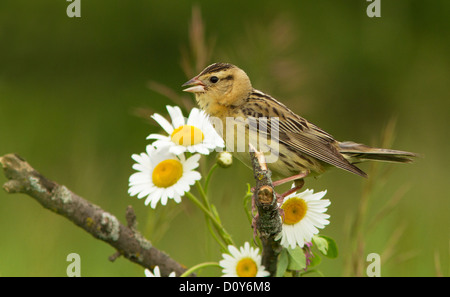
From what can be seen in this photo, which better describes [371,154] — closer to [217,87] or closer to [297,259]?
[217,87]

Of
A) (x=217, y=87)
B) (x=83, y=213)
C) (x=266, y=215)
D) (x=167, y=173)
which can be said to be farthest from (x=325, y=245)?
(x=217, y=87)

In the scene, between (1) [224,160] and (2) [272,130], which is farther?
(2) [272,130]

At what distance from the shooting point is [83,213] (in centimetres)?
187

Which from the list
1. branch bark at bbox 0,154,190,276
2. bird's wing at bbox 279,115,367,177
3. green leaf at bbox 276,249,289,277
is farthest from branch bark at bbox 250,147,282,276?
bird's wing at bbox 279,115,367,177

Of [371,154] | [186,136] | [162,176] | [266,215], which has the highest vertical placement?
[371,154]

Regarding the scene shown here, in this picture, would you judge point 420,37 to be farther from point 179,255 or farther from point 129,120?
point 179,255

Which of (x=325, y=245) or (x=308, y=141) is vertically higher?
(x=308, y=141)

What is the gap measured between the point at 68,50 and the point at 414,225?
325 centimetres

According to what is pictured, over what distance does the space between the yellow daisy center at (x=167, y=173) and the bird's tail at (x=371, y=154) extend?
0.89 meters

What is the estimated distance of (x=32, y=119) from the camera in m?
5.28

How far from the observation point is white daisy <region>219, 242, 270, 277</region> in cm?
162

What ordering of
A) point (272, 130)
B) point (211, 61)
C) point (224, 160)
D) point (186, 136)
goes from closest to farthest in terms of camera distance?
point (186, 136)
point (224, 160)
point (272, 130)
point (211, 61)

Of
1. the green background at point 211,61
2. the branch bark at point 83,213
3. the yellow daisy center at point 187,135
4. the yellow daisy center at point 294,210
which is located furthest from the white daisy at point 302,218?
the green background at point 211,61

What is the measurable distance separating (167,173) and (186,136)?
0.38 feet
